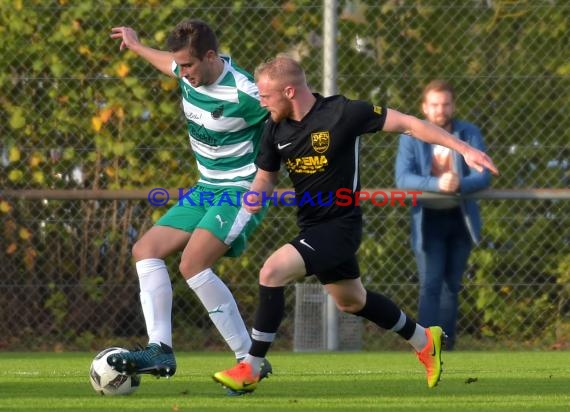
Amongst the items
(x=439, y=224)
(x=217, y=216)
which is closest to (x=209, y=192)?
(x=217, y=216)

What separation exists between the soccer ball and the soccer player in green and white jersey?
412mm

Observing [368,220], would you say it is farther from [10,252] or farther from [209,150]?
[209,150]

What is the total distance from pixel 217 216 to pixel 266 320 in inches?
26.7

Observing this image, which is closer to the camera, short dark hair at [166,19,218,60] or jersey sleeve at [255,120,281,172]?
jersey sleeve at [255,120,281,172]

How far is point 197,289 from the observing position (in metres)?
7.12

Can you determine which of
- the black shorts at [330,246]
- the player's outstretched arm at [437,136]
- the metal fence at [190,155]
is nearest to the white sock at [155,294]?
the black shorts at [330,246]

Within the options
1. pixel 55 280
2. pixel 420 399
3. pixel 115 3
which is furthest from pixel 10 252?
pixel 420 399

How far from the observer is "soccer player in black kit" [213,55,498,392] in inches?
257

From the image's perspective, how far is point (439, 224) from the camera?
9688 mm

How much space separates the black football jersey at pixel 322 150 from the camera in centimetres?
666

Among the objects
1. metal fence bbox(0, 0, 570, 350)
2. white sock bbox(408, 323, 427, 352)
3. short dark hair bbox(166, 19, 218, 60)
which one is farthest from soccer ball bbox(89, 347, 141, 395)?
metal fence bbox(0, 0, 570, 350)

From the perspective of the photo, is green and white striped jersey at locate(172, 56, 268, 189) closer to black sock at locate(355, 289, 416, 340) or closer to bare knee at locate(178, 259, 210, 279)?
bare knee at locate(178, 259, 210, 279)

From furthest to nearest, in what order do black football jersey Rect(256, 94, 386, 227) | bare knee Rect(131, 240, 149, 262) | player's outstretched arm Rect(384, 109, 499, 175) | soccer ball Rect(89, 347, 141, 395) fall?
bare knee Rect(131, 240, 149, 262) < black football jersey Rect(256, 94, 386, 227) < soccer ball Rect(89, 347, 141, 395) < player's outstretched arm Rect(384, 109, 499, 175)

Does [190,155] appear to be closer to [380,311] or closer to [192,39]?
[192,39]
